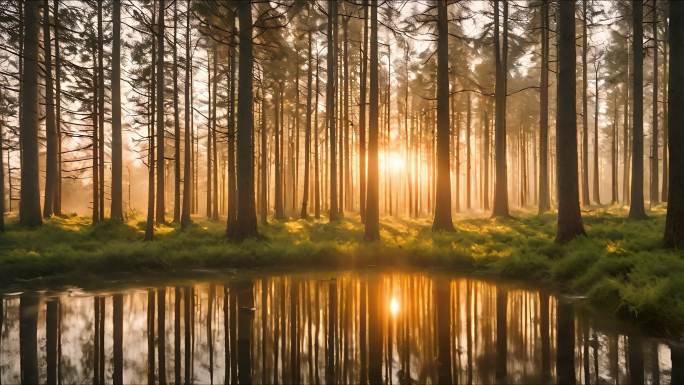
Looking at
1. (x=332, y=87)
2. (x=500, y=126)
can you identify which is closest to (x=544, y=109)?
(x=500, y=126)

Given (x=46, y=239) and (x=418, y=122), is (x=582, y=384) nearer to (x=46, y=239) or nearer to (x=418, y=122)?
(x=46, y=239)

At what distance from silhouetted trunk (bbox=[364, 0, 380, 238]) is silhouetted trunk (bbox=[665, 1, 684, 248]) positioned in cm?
816

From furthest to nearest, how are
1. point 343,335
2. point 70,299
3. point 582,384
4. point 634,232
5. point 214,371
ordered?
point 634,232
point 70,299
point 343,335
point 214,371
point 582,384

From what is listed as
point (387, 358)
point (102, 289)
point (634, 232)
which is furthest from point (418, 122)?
point (387, 358)

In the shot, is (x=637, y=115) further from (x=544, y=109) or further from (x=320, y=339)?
(x=320, y=339)

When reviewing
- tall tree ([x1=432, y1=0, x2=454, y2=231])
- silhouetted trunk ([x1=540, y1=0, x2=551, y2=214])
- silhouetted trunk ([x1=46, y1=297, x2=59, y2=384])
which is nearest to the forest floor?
tall tree ([x1=432, y1=0, x2=454, y2=231])

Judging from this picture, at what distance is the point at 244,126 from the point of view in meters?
14.4

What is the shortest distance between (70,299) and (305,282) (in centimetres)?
458

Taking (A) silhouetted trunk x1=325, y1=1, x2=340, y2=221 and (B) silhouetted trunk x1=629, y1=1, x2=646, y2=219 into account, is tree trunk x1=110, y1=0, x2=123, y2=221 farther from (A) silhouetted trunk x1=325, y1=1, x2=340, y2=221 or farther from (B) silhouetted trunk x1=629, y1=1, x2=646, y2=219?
(B) silhouetted trunk x1=629, y1=1, x2=646, y2=219

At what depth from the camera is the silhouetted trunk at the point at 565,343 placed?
15.3 ft

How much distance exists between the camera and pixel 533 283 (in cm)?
980

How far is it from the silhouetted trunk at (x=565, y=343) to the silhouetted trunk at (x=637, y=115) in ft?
36.8

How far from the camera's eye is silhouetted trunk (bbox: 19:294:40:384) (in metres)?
4.79

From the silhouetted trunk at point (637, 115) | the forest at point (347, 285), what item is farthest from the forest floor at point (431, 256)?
the silhouetted trunk at point (637, 115)
